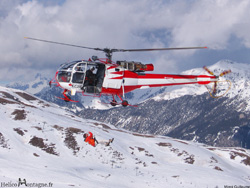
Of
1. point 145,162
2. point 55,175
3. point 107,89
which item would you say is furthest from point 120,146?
point 107,89

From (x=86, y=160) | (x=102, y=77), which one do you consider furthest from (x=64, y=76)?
(x=86, y=160)

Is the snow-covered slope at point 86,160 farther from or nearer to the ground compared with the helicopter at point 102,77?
nearer to the ground

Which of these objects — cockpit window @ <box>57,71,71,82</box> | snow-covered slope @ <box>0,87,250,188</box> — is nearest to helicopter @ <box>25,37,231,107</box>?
cockpit window @ <box>57,71,71,82</box>

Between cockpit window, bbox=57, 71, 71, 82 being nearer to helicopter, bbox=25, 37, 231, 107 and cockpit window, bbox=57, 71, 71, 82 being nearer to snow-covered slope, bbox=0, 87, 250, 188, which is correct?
helicopter, bbox=25, 37, 231, 107

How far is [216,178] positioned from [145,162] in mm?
13842

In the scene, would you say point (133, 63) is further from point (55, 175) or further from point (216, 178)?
point (216, 178)

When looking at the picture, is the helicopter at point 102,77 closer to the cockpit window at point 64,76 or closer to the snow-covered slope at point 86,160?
the cockpit window at point 64,76

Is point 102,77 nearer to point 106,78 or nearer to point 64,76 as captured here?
point 106,78

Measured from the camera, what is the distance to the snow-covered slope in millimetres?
32562

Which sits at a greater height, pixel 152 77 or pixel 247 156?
pixel 152 77

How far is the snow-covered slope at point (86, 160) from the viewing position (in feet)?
107

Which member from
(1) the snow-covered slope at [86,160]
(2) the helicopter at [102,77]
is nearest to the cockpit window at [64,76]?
(2) the helicopter at [102,77]

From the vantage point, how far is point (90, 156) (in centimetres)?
4716

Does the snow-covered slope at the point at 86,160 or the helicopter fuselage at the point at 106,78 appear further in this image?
the snow-covered slope at the point at 86,160
